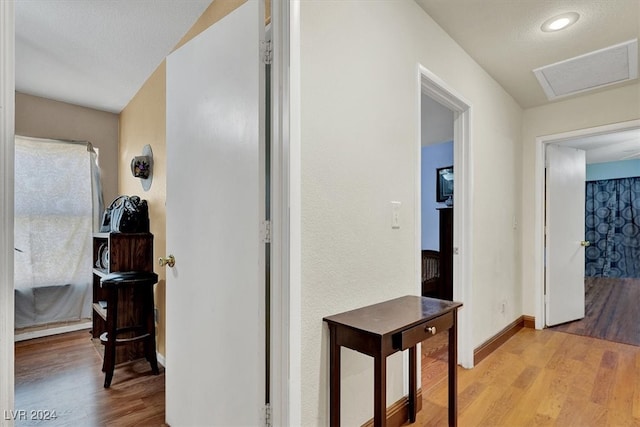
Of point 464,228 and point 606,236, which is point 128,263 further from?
point 606,236

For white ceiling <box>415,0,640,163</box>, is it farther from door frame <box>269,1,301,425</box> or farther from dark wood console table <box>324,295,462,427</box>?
dark wood console table <box>324,295,462,427</box>

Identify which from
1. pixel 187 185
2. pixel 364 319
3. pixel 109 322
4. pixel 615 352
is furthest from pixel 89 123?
pixel 615 352

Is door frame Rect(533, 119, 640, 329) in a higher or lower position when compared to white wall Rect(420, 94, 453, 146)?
lower

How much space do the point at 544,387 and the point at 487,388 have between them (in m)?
0.40

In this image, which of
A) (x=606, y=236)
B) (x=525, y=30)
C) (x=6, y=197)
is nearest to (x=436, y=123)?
(x=525, y=30)

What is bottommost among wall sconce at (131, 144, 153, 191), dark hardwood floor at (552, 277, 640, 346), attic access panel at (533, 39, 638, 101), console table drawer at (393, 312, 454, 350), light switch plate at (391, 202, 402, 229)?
dark hardwood floor at (552, 277, 640, 346)

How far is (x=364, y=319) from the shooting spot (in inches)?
53.9

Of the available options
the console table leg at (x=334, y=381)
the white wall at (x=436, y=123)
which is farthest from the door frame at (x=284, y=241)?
the white wall at (x=436, y=123)

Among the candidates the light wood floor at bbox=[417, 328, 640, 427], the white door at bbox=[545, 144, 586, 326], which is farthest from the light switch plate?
the white door at bbox=[545, 144, 586, 326]

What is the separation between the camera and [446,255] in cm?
397

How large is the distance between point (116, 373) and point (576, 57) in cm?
427

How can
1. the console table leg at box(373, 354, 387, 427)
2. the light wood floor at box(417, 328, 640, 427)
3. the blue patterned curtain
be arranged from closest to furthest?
the console table leg at box(373, 354, 387, 427)
the light wood floor at box(417, 328, 640, 427)
the blue patterned curtain

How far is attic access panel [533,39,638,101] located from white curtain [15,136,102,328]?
4672 millimetres

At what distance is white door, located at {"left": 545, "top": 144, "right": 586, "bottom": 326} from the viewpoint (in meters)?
3.50
